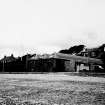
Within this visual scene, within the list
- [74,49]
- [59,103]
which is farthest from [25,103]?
[74,49]

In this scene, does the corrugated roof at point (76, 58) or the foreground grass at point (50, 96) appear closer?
the foreground grass at point (50, 96)

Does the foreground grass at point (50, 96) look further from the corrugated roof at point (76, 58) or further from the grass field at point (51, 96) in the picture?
the corrugated roof at point (76, 58)

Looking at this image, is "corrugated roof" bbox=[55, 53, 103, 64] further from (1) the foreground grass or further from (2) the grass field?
(1) the foreground grass

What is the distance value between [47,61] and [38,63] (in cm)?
414

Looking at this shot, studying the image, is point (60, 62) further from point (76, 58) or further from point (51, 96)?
point (51, 96)

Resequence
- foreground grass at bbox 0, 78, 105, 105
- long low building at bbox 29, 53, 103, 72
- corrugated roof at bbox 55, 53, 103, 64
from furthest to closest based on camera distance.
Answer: corrugated roof at bbox 55, 53, 103, 64
long low building at bbox 29, 53, 103, 72
foreground grass at bbox 0, 78, 105, 105

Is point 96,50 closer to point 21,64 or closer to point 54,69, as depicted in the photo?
point 54,69

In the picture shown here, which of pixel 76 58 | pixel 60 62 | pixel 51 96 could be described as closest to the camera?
pixel 51 96

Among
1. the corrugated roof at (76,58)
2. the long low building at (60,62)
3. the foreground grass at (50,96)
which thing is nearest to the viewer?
the foreground grass at (50,96)

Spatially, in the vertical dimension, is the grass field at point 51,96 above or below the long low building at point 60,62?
below

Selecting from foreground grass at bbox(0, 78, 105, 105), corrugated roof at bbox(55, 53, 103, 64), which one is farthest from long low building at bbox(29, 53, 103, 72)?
foreground grass at bbox(0, 78, 105, 105)

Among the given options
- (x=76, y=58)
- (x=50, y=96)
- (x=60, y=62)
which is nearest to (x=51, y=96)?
(x=50, y=96)

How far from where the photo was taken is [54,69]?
191 feet

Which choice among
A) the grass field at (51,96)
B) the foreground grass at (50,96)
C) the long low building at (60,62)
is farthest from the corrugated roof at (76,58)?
the foreground grass at (50,96)
